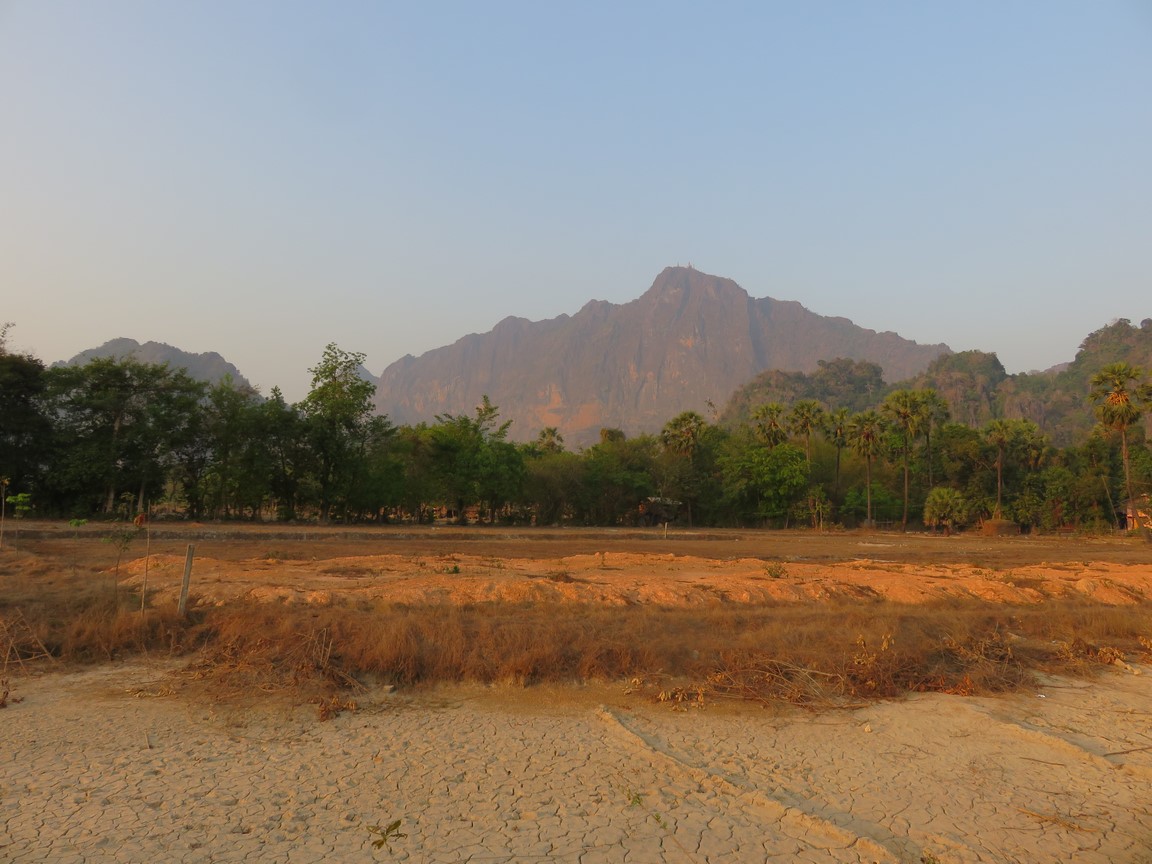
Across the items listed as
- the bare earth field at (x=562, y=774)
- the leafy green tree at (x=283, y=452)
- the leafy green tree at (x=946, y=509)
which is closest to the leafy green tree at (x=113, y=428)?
the leafy green tree at (x=283, y=452)

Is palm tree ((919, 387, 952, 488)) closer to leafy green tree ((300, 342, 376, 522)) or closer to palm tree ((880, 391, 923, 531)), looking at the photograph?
palm tree ((880, 391, 923, 531))

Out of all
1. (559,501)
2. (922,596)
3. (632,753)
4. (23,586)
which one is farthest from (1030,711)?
(559,501)

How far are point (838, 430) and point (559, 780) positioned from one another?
216ft

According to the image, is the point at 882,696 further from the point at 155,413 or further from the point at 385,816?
the point at 155,413

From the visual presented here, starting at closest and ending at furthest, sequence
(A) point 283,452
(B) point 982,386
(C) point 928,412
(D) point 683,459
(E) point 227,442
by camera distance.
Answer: (E) point 227,442, (A) point 283,452, (D) point 683,459, (C) point 928,412, (B) point 982,386

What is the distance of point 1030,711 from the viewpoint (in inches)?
385

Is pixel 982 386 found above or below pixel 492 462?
above

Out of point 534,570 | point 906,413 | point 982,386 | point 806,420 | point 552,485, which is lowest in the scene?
point 534,570

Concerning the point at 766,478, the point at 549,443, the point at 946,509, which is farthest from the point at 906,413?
the point at 549,443

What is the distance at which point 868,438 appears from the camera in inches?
2470

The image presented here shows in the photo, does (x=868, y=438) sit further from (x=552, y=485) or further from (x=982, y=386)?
(x=982, y=386)

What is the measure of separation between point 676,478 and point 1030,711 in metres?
53.9

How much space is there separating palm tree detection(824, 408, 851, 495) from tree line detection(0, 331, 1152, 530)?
0.16 metres

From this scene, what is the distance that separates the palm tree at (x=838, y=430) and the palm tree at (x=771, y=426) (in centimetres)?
404
